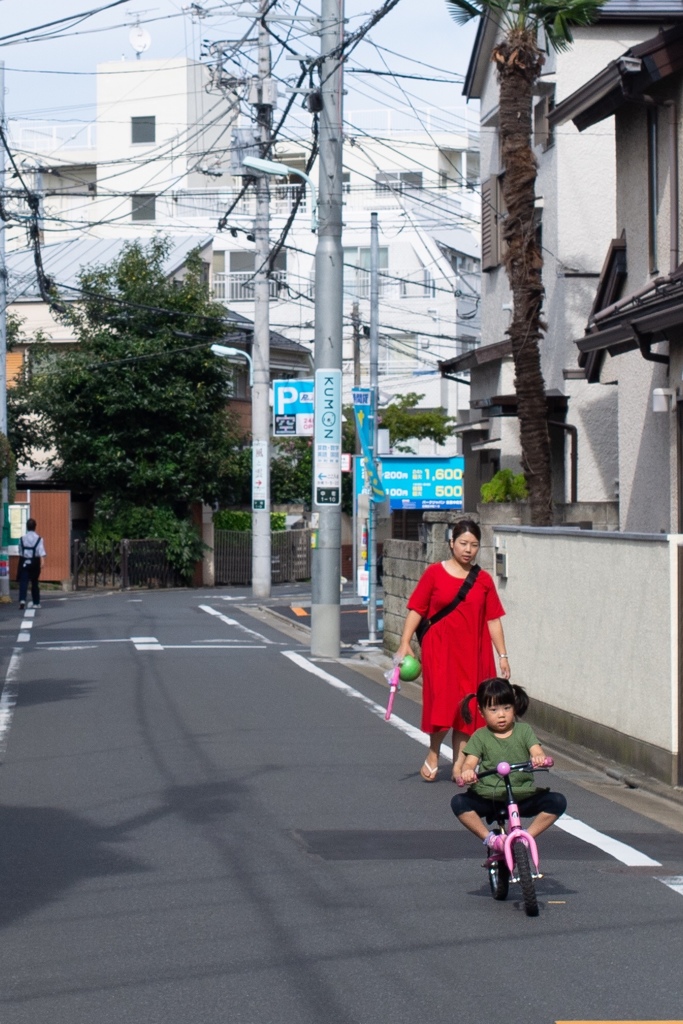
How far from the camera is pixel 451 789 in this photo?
9.68m

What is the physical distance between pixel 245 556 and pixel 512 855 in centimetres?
Result: 3741

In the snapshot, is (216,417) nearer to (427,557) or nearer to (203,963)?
(427,557)

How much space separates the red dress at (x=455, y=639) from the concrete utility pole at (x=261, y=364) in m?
23.9

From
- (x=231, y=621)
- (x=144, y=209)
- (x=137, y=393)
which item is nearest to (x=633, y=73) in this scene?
(x=231, y=621)

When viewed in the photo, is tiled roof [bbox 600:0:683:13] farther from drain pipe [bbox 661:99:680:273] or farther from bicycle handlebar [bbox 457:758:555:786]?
bicycle handlebar [bbox 457:758:555:786]

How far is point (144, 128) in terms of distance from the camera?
65.7m

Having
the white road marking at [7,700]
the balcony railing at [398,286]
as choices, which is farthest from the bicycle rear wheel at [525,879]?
the balcony railing at [398,286]

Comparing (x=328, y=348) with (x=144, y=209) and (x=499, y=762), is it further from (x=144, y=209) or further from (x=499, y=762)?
(x=144, y=209)

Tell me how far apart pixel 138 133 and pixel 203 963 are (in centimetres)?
6386

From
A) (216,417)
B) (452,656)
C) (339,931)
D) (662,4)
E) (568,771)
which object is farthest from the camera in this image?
(216,417)

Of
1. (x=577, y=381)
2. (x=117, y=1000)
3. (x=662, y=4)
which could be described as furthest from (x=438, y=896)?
(x=577, y=381)

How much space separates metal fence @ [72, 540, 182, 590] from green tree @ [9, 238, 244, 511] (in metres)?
1.74

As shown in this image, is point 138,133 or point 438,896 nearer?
point 438,896

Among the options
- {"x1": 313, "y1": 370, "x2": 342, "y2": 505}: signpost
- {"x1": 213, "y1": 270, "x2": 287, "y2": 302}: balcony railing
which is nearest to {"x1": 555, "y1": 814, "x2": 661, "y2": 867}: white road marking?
{"x1": 313, "y1": 370, "x2": 342, "y2": 505}: signpost
